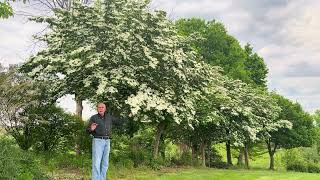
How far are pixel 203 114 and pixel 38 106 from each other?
986 centimetres

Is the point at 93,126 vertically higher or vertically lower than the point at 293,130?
lower

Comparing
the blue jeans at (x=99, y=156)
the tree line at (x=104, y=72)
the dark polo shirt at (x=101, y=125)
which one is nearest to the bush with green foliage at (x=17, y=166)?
the blue jeans at (x=99, y=156)

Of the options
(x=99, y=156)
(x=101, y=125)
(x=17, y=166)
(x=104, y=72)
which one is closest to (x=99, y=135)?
(x=101, y=125)

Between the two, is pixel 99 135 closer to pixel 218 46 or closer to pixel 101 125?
pixel 101 125

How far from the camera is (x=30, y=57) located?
2041 cm

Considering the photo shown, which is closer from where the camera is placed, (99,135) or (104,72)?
(99,135)

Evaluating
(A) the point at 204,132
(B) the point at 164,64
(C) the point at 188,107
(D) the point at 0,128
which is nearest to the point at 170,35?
(B) the point at 164,64

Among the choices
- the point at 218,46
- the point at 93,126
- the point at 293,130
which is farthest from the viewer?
the point at 218,46

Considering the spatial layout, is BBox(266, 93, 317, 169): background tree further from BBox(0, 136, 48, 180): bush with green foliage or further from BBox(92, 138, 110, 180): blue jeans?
BBox(92, 138, 110, 180): blue jeans

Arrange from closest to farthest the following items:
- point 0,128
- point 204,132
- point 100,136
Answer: point 100,136 < point 0,128 < point 204,132

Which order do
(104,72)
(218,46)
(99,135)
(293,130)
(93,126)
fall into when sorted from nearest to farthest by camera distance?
(93,126) < (99,135) < (104,72) < (293,130) < (218,46)

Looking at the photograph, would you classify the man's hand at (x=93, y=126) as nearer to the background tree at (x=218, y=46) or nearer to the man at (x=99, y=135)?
the man at (x=99, y=135)

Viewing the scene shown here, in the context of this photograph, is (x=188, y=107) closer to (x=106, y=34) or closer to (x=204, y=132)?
(x=106, y=34)

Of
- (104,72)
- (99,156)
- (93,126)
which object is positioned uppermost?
(104,72)
